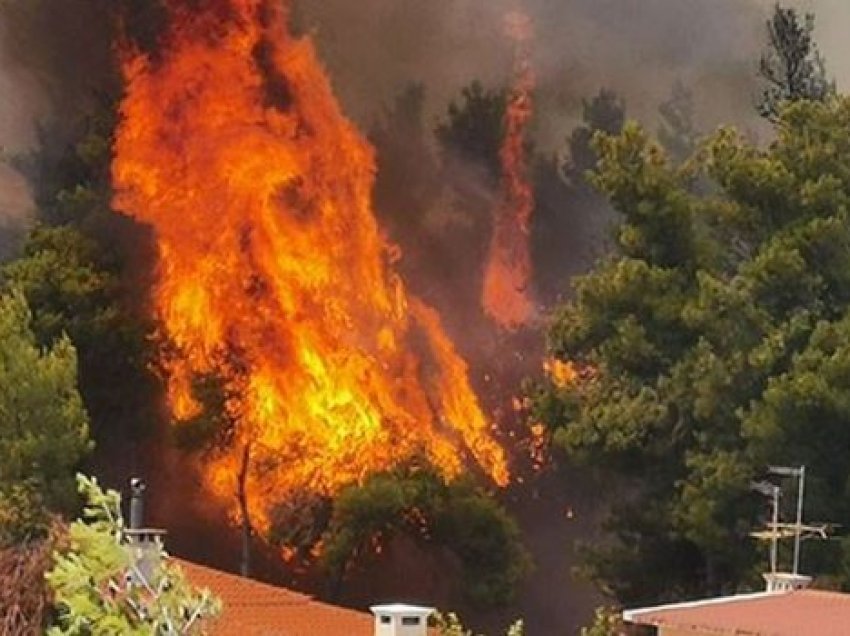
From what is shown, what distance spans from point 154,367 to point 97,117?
3695 mm

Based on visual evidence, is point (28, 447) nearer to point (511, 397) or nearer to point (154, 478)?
point (154, 478)

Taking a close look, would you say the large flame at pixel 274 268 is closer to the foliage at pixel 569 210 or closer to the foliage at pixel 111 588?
the foliage at pixel 569 210

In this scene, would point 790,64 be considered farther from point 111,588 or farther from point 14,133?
point 111,588

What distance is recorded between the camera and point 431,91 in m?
31.1

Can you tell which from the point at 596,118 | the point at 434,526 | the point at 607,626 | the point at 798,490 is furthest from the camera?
the point at 596,118

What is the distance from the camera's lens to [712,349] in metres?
25.1

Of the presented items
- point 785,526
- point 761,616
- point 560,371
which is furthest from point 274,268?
point 761,616

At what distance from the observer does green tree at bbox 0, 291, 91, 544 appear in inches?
955

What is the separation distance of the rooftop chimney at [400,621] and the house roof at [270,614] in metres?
1.21

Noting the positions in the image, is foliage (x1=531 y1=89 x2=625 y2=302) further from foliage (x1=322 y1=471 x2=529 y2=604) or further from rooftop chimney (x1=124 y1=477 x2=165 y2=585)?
rooftop chimney (x1=124 y1=477 x2=165 y2=585)

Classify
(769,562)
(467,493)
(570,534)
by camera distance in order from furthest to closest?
(570,534) < (467,493) < (769,562)

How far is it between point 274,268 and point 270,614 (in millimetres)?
10436

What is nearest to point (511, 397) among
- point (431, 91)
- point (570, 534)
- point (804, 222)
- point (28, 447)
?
point (570, 534)

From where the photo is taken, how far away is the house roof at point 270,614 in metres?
19.9
